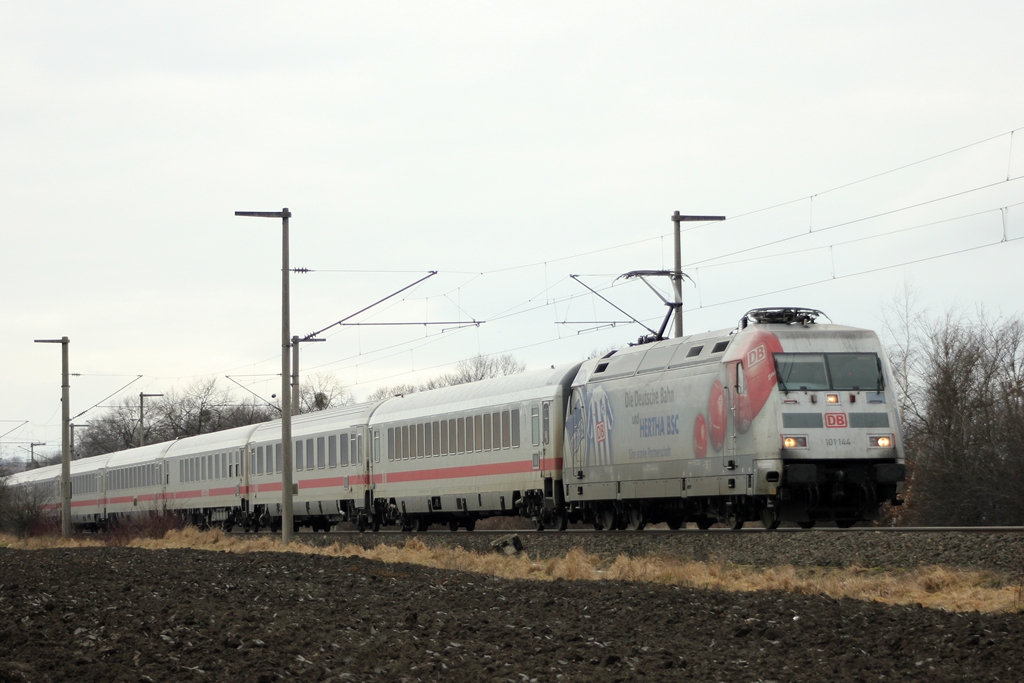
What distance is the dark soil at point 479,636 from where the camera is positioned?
9.96 m

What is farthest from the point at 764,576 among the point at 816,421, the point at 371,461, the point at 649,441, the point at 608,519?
the point at 371,461

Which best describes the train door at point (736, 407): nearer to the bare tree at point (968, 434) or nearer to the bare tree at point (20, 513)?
the bare tree at point (968, 434)

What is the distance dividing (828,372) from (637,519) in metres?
5.58

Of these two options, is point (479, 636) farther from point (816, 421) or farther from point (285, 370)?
point (285, 370)

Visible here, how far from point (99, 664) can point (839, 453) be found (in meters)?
13.3

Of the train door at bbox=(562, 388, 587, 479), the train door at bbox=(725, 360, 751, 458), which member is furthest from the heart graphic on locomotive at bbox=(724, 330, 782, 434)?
the train door at bbox=(562, 388, 587, 479)

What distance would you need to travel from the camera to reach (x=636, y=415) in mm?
23641

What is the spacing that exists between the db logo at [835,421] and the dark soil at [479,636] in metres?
5.21

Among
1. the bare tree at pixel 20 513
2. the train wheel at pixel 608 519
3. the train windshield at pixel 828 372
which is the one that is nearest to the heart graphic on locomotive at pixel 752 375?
the train windshield at pixel 828 372

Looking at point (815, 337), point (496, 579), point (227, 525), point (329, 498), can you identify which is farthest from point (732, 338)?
point (227, 525)

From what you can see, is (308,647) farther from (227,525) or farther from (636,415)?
(227,525)

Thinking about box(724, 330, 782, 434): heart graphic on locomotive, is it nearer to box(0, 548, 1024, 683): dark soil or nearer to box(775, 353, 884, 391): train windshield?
box(775, 353, 884, 391): train windshield

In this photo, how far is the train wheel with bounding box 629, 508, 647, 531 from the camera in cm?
2419

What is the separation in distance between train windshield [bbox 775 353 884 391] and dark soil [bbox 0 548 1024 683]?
207 inches
